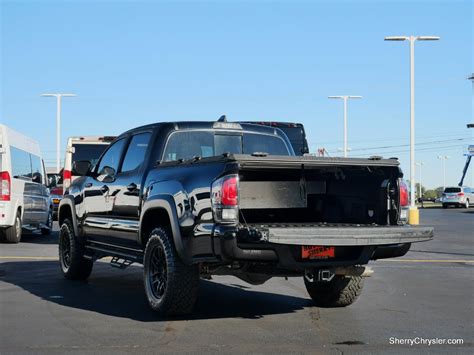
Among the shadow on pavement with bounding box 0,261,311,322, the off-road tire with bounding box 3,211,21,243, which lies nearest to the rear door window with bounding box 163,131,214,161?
the shadow on pavement with bounding box 0,261,311,322

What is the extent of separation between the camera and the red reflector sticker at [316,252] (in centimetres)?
606

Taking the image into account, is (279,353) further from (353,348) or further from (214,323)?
(214,323)

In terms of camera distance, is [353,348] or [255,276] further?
[255,276]

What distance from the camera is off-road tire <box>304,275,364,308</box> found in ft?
24.4

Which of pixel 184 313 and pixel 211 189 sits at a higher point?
pixel 211 189

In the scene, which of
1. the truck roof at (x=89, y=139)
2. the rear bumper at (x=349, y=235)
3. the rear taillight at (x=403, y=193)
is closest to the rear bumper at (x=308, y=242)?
the rear bumper at (x=349, y=235)

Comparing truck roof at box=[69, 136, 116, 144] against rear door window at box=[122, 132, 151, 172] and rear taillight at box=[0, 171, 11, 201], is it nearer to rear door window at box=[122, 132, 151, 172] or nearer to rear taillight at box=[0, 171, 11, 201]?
rear taillight at box=[0, 171, 11, 201]

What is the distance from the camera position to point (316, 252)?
6133 mm

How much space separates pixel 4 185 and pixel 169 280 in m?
9.34

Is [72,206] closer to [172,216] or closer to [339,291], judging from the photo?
[172,216]

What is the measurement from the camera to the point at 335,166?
6496 mm

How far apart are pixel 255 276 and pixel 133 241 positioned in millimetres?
1580

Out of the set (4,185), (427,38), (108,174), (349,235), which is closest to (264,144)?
(108,174)

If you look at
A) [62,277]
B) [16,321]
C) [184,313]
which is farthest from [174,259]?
[62,277]
